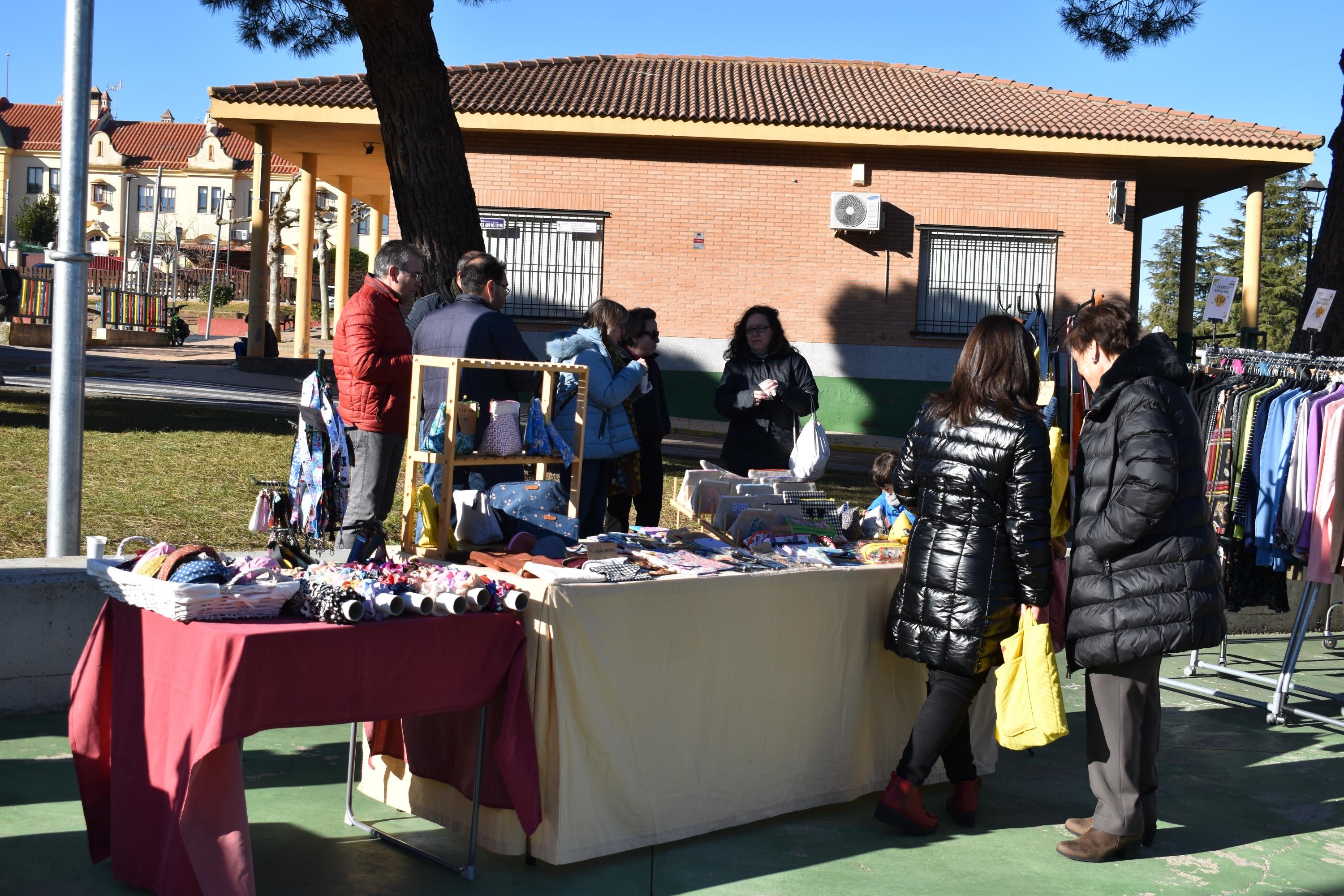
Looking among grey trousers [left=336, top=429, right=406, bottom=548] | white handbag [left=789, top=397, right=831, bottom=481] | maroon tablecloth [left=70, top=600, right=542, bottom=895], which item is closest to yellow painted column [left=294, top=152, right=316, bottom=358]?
grey trousers [left=336, top=429, right=406, bottom=548]

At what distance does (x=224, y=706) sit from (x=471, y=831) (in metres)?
0.94

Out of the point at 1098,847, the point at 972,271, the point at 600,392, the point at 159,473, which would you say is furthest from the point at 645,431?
the point at 972,271

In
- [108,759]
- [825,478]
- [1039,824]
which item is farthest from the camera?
[825,478]

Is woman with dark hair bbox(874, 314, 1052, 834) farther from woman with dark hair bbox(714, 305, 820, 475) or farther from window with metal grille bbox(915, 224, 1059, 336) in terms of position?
window with metal grille bbox(915, 224, 1059, 336)

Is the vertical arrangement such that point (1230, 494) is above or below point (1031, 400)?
below

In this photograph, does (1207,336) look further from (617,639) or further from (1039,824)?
(617,639)

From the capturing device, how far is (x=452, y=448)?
13.8 feet

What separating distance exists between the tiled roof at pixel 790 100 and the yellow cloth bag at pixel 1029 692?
14539mm

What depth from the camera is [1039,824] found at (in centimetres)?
432

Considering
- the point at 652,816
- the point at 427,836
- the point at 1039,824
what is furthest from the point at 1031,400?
the point at 427,836

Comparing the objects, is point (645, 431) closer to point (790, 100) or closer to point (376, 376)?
point (376, 376)

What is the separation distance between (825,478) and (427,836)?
25.8 feet

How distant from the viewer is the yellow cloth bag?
3.90 meters

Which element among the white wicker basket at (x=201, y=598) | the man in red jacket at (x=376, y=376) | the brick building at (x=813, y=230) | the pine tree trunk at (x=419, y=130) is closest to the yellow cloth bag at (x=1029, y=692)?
the white wicker basket at (x=201, y=598)
